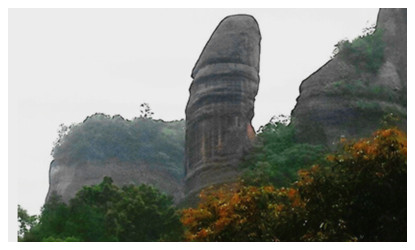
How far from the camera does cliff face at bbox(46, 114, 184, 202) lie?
33969 mm

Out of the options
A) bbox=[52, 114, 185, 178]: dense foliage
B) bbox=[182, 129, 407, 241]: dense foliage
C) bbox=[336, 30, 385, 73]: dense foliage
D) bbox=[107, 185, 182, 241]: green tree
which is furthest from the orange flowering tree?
bbox=[52, 114, 185, 178]: dense foliage

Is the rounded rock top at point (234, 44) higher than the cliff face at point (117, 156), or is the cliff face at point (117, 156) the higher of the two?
the rounded rock top at point (234, 44)

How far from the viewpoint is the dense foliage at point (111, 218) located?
66.3 feet

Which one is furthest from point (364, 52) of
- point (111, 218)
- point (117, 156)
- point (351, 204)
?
point (351, 204)

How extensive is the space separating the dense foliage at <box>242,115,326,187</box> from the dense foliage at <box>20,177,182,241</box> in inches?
133

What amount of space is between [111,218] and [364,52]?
470 inches

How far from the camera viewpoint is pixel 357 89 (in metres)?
28.0

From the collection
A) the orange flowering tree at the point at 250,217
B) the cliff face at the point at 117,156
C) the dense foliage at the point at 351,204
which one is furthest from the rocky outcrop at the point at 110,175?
the dense foliage at the point at 351,204

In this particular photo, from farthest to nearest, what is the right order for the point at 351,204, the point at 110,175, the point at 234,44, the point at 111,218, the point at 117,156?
the point at 117,156 < the point at 110,175 < the point at 234,44 < the point at 111,218 < the point at 351,204


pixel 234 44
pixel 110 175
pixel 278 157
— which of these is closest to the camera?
pixel 278 157

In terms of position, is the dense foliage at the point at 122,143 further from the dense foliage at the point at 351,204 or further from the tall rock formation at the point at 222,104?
the dense foliage at the point at 351,204

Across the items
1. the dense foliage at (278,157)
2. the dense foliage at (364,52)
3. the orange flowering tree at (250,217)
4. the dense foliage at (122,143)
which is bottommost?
the orange flowering tree at (250,217)

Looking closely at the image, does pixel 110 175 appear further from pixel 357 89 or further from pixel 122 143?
pixel 357 89

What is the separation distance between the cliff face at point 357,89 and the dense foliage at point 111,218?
673 centimetres
